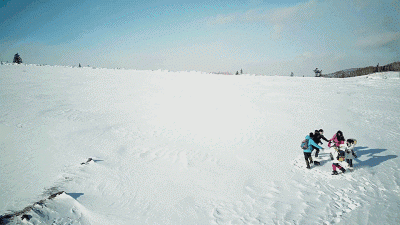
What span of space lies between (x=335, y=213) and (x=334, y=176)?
7.29 ft

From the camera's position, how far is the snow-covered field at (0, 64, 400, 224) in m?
4.77

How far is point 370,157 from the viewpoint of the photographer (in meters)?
7.60

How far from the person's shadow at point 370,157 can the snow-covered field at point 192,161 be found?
4 centimetres

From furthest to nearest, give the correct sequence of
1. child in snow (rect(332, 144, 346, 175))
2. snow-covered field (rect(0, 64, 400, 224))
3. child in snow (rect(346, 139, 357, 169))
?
child in snow (rect(332, 144, 346, 175))
child in snow (rect(346, 139, 357, 169))
snow-covered field (rect(0, 64, 400, 224))

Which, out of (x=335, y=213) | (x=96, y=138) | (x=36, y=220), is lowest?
(x=335, y=213)

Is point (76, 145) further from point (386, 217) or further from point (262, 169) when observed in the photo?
point (386, 217)

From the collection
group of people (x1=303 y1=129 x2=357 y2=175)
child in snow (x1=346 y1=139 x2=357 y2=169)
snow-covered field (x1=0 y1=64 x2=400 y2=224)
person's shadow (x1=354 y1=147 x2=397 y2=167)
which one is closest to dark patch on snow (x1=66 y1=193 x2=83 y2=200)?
snow-covered field (x1=0 y1=64 x2=400 y2=224)

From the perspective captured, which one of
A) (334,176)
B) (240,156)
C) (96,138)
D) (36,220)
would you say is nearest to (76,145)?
(96,138)

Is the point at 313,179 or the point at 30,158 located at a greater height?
the point at 30,158

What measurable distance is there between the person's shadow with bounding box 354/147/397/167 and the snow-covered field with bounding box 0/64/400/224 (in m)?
0.04

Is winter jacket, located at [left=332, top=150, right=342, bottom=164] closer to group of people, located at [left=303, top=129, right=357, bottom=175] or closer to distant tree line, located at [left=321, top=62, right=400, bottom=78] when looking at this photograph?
group of people, located at [left=303, top=129, right=357, bottom=175]

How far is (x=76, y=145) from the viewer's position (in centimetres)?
876

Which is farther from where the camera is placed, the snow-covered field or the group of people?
the group of people

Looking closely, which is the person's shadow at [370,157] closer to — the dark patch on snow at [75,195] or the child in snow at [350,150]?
the child in snow at [350,150]
